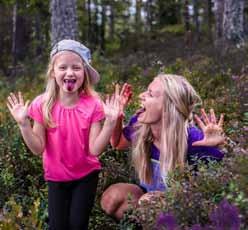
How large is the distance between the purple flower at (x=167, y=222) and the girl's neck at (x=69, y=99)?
6.12ft

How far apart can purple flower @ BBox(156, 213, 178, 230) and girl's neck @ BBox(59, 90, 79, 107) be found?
187 cm

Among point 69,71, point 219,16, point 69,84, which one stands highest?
point 219,16

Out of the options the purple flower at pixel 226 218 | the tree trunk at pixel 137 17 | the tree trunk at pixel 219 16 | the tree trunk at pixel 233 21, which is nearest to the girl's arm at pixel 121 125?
the purple flower at pixel 226 218

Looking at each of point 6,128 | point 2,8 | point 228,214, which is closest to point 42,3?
point 2,8

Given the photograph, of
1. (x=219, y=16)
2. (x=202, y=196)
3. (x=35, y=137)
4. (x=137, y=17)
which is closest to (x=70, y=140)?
(x=35, y=137)

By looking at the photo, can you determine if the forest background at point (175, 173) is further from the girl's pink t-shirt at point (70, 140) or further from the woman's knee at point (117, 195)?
the girl's pink t-shirt at point (70, 140)

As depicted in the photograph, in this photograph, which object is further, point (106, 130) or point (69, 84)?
point (69, 84)

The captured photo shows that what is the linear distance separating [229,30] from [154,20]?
1753 cm

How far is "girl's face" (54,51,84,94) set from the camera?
4.79 metres

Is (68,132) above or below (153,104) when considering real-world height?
below

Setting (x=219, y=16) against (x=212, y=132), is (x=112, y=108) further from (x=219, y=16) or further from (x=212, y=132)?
(x=219, y=16)

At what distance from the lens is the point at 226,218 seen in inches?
120

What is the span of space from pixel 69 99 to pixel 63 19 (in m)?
7.77

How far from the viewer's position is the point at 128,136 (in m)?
5.18
